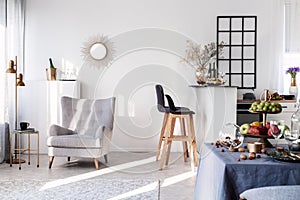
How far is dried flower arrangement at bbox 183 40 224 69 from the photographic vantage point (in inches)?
269

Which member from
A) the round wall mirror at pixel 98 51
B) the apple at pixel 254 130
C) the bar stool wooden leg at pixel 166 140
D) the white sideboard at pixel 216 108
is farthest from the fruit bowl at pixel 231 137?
the round wall mirror at pixel 98 51

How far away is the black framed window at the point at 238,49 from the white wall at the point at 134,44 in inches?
5.2

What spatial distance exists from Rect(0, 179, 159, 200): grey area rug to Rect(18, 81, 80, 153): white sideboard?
1940mm

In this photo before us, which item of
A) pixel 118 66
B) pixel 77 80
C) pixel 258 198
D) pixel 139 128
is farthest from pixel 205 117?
pixel 258 198

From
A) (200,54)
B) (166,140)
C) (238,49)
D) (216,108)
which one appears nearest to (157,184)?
(166,140)

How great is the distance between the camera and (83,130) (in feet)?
19.8

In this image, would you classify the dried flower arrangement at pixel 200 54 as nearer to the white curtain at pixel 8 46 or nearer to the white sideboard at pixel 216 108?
the white sideboard at pixel 216 108

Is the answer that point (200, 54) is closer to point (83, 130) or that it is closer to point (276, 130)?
point (83, 130)

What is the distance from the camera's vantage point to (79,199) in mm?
4039

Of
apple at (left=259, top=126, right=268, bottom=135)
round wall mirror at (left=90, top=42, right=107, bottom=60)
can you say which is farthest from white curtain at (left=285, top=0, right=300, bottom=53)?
apple at (left=259, top=126, right=268, bottom=135)

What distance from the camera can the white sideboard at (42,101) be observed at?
655 centimetres

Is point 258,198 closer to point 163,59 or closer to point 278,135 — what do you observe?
point 278,135

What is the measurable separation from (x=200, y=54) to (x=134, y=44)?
110cm

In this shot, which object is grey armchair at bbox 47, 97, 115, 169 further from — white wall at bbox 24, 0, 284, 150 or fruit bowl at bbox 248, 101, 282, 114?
fruit bowl at bbox 248, 101, 282, 114
